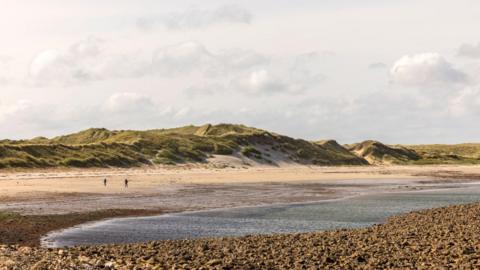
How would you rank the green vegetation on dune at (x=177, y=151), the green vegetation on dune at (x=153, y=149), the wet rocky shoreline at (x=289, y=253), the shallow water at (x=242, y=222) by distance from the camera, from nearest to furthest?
the wet rocky shoreline at (x=289, y=253) < the shallow water at (x=242, y=222) < the green vegetation on dune at (x=153, y=149) < the green vegetation on dune at (x=177, y=151)

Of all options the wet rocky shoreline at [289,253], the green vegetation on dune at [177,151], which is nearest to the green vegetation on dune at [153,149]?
the green vegetation on dune at [177,151]

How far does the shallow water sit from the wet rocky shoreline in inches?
195

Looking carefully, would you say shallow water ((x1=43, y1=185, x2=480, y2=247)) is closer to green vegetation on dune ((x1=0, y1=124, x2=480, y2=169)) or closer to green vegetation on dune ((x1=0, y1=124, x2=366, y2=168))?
green vegetation on dune ((x1=0, y1=124, x2=480, y2=169))

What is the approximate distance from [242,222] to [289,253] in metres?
15.1

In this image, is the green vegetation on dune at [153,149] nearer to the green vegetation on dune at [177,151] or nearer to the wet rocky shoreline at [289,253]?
the green vegetation on dune at [177,151]

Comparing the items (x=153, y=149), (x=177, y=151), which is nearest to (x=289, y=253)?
(x=153, y=149)

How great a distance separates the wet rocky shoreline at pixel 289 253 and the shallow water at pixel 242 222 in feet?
16.2

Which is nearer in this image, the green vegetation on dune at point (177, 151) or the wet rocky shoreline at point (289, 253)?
the wet rocky shoreline at point (289, 253)

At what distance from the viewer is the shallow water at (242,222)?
1302 inches

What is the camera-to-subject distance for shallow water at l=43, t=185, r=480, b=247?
108 feet

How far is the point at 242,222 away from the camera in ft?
131

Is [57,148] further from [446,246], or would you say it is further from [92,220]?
[446,246]

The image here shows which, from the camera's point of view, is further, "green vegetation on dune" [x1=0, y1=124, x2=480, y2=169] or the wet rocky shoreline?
"green vegetation on dune" [x1=0, y1=124, x2=480, y2=169]

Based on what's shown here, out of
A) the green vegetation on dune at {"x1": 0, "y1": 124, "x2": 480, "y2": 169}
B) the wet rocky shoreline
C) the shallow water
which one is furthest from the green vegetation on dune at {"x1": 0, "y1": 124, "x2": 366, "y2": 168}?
the wet rocky shoreline
